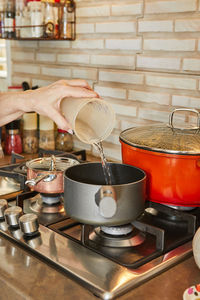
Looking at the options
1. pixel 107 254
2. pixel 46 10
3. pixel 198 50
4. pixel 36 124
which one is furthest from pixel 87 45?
pixel 107 254

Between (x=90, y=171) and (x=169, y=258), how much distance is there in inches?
12.2

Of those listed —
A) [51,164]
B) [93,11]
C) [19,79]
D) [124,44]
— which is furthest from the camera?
[19,79]

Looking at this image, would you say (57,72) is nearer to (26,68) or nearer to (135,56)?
(26,68)

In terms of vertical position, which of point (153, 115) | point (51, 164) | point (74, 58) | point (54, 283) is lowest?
point (54, 283)

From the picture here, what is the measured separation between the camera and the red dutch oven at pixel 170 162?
95cm

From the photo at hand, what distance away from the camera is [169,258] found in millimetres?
843

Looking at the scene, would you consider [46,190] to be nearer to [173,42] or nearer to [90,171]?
[90,171]

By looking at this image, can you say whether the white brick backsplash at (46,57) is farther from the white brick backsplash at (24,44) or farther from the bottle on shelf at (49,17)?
the bottle on shelf at (49,17)

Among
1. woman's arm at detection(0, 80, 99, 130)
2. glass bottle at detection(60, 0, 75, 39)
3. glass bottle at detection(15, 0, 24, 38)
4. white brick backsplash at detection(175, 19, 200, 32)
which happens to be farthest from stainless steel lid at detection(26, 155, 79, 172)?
glass bottle at detection(15, 0, 24, 38)

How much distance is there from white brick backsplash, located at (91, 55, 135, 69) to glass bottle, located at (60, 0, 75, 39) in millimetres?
161

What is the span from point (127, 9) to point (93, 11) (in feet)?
0.66

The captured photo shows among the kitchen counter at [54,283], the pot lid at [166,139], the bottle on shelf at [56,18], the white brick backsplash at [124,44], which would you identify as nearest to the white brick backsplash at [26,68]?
the bottle on shelf at [56,18]

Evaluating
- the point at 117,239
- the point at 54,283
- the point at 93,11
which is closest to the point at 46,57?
the point at 93,11

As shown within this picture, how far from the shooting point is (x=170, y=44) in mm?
1355
